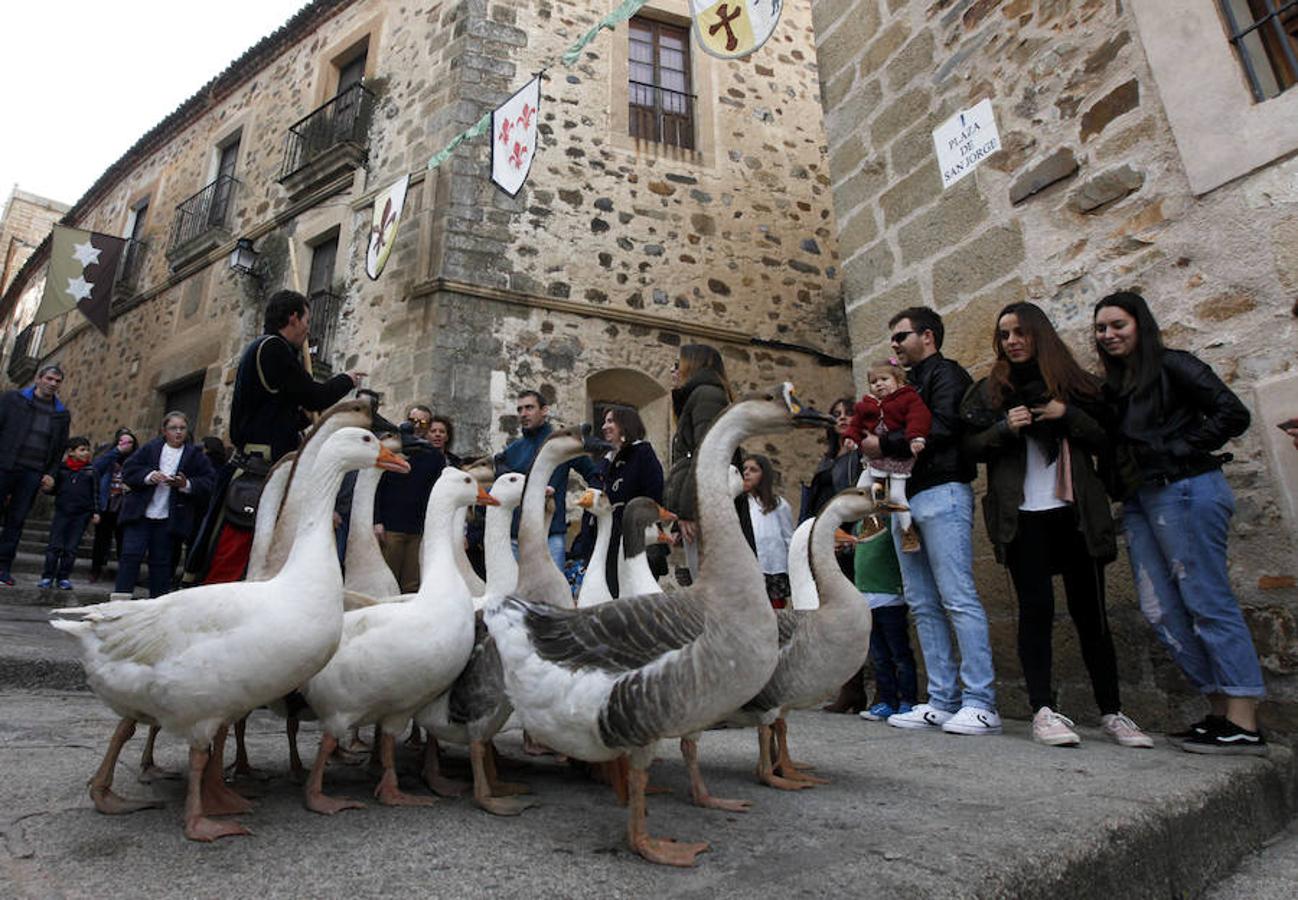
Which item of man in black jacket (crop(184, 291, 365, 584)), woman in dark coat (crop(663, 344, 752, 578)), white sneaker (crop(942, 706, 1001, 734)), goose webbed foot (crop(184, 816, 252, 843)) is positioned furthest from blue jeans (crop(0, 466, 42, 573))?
white sneaker (crop(942, 706, 1001, 734))

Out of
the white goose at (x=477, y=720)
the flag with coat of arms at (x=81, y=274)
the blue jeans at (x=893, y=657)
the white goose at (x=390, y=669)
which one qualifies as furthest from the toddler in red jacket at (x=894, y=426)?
the flag with coat of arms at (x=81, y=274)

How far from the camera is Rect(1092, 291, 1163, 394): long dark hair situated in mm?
3100

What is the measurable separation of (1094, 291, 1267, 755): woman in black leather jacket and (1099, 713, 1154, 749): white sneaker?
0.15 m

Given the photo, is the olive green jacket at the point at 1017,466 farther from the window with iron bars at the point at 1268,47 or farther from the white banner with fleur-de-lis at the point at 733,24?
the white banner with fleur-de-lis at the point at 733,24

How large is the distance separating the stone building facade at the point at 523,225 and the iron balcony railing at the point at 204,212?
0.15 m

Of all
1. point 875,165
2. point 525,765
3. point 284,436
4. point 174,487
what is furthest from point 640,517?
point 174,487

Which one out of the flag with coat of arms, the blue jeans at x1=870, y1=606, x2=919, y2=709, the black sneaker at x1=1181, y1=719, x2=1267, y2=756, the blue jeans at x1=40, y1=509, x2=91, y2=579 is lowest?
the black sneaker at x1=1181, y1=719, x2=1267, y2=756

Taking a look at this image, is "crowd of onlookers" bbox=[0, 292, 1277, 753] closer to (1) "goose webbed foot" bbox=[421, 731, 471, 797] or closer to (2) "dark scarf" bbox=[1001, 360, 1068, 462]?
(2) "dark scarf" bbox=[1001, 360, 1068, 462]

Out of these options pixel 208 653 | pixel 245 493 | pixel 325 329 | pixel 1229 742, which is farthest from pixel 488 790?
pixel 325 329

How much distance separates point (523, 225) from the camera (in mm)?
8953

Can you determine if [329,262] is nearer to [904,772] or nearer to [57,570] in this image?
[57,570]

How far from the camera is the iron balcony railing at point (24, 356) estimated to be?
62.3 ft

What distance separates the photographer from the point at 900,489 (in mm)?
3631

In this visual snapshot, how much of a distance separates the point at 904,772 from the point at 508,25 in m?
9.97
